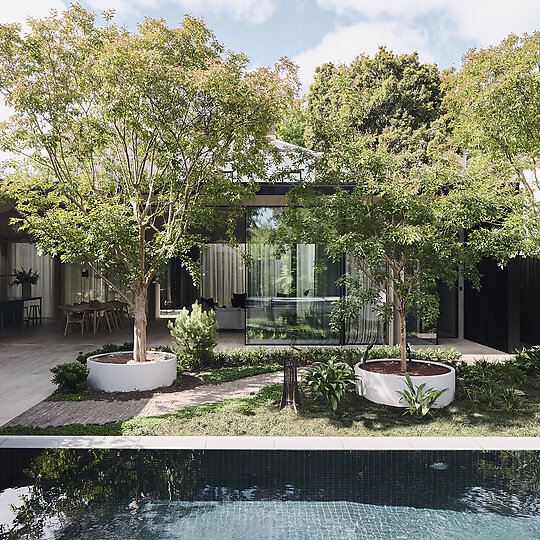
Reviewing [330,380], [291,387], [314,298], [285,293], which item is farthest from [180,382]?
[314,298]

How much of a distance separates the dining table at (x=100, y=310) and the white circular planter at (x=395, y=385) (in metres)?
8.60

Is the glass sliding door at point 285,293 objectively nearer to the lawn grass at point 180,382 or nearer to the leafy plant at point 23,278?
the lawn grass at point 180,382

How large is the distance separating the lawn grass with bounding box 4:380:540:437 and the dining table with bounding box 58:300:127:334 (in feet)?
25.3

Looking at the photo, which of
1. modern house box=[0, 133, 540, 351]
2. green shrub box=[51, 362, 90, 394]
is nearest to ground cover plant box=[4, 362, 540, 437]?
green shrub box=[51, 362, 90, 394]

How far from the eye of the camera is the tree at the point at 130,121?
6.58 m

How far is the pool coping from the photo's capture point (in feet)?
15.5

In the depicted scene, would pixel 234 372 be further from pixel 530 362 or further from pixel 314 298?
pixel 530 362

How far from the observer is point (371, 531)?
12.0ft

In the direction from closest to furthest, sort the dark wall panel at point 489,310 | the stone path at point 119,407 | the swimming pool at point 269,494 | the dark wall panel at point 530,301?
the swimming pool at point 269,494
the stone path at point 119,407
the dark wall panel at point 530,301
the dark wall panel at point 489,310

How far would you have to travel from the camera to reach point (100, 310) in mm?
13539

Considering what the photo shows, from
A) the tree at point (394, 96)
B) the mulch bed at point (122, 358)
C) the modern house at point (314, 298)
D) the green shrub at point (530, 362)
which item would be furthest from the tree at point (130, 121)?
the tree at point (394, 96)

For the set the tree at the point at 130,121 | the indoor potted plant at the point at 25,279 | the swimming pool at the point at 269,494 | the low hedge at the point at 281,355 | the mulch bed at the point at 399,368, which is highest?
the tree at the point at 130,121

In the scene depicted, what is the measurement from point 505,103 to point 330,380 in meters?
4.09

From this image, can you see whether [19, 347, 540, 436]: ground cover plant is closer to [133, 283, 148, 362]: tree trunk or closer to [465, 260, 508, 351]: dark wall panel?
[133, 283, 148, 362]: tree trunk
